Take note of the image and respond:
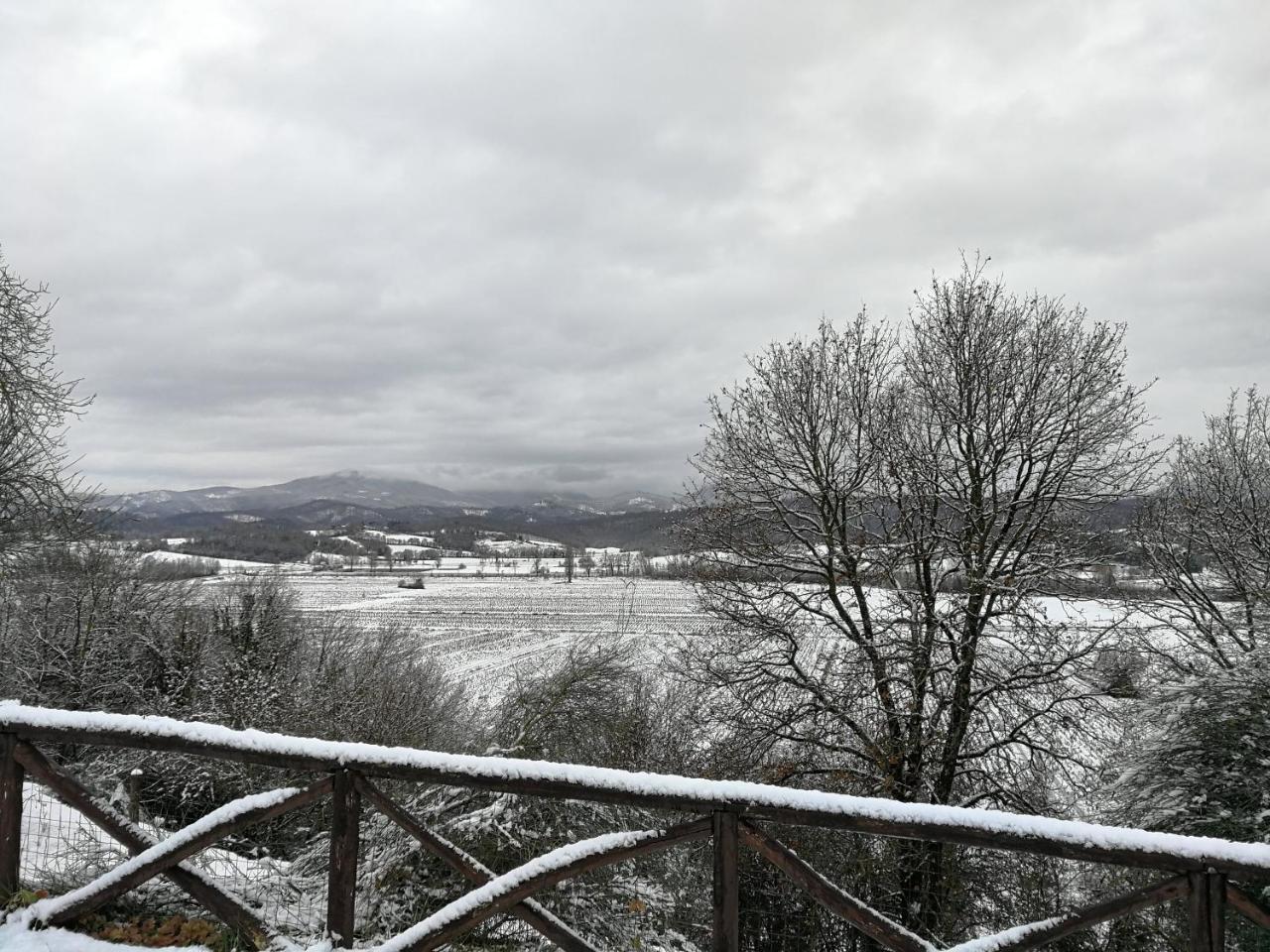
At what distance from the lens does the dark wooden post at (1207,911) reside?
8.38ft

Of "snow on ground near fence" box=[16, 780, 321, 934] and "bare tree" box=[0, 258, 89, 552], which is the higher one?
"bare tree" box=[0, 258, 89, 552]

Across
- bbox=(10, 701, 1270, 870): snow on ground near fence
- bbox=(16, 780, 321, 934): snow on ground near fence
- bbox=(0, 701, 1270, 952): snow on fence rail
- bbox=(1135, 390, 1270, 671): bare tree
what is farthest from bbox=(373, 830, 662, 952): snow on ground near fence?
bbox=(1135, 390, 1270, 671): bare tree

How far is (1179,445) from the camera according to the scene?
1658 centimetres

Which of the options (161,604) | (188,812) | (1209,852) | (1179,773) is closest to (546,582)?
(161,604)

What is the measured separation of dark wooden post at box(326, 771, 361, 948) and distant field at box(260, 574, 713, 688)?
10594mm

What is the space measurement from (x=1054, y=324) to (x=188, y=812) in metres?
18.3

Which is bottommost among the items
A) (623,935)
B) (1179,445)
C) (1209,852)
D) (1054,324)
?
(623,935)

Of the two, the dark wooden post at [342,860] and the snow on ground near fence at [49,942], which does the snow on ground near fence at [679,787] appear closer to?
the dark wooden post at [342,860]

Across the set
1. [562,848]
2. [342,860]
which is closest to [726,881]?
[562,848]

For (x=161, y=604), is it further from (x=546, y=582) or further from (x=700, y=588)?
(x=546, y=582)

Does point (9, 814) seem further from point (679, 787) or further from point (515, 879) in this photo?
point (679, 787)

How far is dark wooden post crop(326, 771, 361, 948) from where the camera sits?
318cm

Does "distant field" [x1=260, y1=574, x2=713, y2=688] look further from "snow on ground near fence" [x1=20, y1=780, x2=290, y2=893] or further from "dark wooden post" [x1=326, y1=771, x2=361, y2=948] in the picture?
"dark wooden post" [x1=326, y1=771, x2=361, y2=948]

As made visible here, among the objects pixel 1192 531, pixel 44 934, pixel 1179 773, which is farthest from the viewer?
pixel 1192 531
